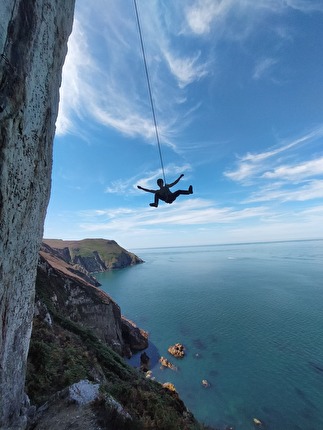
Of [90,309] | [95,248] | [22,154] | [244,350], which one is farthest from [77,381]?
[95,248]

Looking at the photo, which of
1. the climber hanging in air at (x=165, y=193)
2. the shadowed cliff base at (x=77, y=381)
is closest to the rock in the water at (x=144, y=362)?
the shadowed cliff base at (x=77, y=381)

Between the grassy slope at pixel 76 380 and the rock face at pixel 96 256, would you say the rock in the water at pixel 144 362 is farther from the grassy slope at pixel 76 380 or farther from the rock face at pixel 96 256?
the rock face at pixel 96 256

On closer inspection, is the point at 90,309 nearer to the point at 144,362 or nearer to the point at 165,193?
the point at 144,362

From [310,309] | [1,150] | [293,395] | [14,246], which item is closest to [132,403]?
[14,246]

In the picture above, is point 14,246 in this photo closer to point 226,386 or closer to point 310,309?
point 226,386

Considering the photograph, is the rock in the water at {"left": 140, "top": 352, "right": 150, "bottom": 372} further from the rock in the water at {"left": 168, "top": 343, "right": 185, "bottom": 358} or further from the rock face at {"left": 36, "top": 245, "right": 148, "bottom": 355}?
the rock in the water at {"left": 168, "top": 343, "right": 185, "bottom": 358}

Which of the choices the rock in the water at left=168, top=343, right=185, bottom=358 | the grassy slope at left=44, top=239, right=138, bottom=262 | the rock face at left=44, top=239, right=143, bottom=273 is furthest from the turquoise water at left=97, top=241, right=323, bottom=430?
the grassy slope at left=44, top=239, right=138, bottom=262
